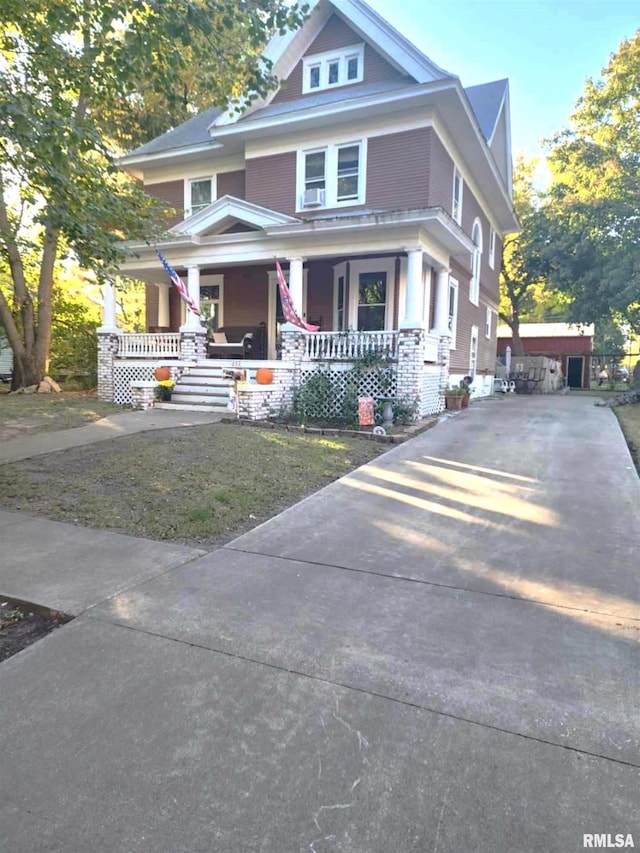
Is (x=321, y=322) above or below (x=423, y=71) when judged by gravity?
below

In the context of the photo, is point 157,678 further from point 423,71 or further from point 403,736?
point 423,71

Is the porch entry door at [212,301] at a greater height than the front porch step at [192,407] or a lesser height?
greater

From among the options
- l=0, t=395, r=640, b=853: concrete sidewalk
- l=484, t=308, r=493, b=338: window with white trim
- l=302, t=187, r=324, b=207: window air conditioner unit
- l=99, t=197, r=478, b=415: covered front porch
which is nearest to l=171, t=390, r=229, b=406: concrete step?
l=99, t=197, r=478, b=415: covered front porch

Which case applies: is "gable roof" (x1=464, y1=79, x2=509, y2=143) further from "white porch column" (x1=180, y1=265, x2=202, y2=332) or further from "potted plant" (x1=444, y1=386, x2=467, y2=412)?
"white porch column" (x1=180, y1=265, x2=202, y2=332)

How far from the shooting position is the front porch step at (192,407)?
11852 millimetres

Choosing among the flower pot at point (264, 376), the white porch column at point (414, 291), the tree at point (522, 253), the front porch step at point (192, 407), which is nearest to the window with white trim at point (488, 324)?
the tree at point (522, 253)

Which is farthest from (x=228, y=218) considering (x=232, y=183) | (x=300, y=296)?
(x=232, y=183)

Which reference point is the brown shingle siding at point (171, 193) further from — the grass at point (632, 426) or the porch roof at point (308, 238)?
the grass at point (632, 426)

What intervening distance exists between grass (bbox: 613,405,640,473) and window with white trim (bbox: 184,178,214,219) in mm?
13204

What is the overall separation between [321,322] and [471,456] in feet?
28.8

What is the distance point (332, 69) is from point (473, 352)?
10.2 meters

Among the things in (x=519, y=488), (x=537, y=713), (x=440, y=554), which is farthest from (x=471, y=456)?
(x=537, y=713)

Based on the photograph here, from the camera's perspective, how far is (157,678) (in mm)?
2527

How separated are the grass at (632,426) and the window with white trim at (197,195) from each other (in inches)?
520
